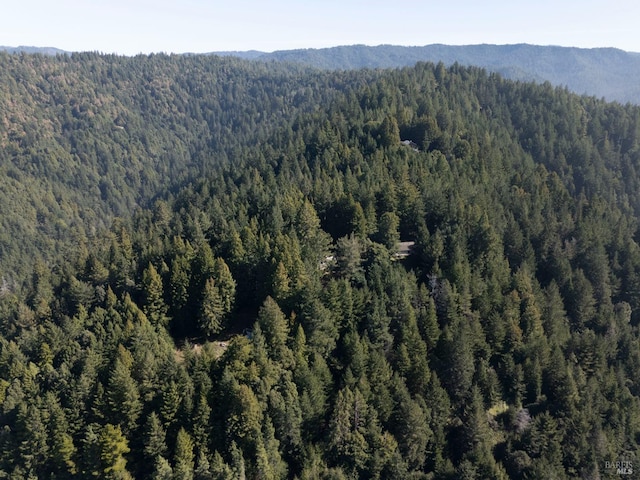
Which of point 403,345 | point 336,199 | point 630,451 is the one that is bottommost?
point 630,451

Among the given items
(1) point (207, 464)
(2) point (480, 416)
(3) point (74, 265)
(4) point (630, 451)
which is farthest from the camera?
(3) point (74, 265)

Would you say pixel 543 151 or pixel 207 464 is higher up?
pixel 543 151

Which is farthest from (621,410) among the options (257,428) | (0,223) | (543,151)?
(0,223)

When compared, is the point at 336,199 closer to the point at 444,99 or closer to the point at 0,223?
the point at 444,99

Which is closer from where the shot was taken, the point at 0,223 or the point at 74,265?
the point at 74,265

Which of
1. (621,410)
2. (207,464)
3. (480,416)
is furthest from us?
(621,410)

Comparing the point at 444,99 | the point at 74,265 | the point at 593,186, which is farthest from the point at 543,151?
the point at 74,265

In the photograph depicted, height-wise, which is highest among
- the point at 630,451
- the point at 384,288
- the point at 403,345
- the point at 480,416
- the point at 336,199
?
the point at 336,199

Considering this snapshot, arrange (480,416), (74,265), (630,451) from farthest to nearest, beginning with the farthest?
1. (74,265)
2. (630,451)
3. (480,416)

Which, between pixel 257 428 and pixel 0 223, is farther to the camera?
pixel 0 223

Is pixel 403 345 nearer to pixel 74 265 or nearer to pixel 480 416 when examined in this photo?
pixel 480 416
